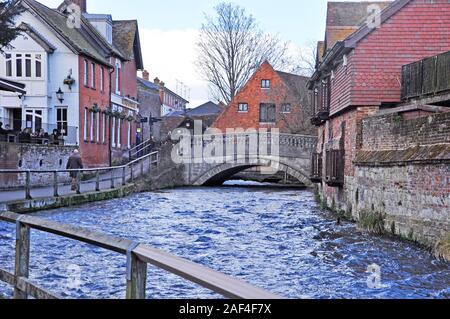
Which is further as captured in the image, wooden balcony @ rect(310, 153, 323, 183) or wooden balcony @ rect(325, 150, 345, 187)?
wooden balcony @ rect(310, 153, 323, 183)

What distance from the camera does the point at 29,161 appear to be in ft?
73.7

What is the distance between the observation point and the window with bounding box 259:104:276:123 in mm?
45938

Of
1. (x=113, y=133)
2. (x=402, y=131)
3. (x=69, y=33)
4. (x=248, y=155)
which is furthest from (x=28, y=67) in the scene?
(x=402, y=131)

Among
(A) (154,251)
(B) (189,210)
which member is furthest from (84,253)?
(B) (189,210)

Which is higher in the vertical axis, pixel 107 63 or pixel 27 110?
pixel 107 63

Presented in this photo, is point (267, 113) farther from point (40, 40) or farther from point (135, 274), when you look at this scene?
point (135, 274)

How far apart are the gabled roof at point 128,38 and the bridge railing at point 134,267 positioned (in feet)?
125

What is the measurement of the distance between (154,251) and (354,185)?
565 inches

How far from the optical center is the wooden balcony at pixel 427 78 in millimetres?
15297

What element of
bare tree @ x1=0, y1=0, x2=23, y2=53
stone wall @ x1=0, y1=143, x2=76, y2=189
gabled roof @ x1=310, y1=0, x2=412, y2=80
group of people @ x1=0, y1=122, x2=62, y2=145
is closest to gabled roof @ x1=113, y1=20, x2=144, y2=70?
group of people @ x1=0, y1=122, x2=62, y2=145

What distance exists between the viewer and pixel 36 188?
67.6 feet

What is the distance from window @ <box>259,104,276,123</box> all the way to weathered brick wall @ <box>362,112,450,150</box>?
96.8 ft

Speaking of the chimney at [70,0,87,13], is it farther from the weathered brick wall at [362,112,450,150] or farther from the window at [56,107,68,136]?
the weathered brick wall at [362,112,450,150]
